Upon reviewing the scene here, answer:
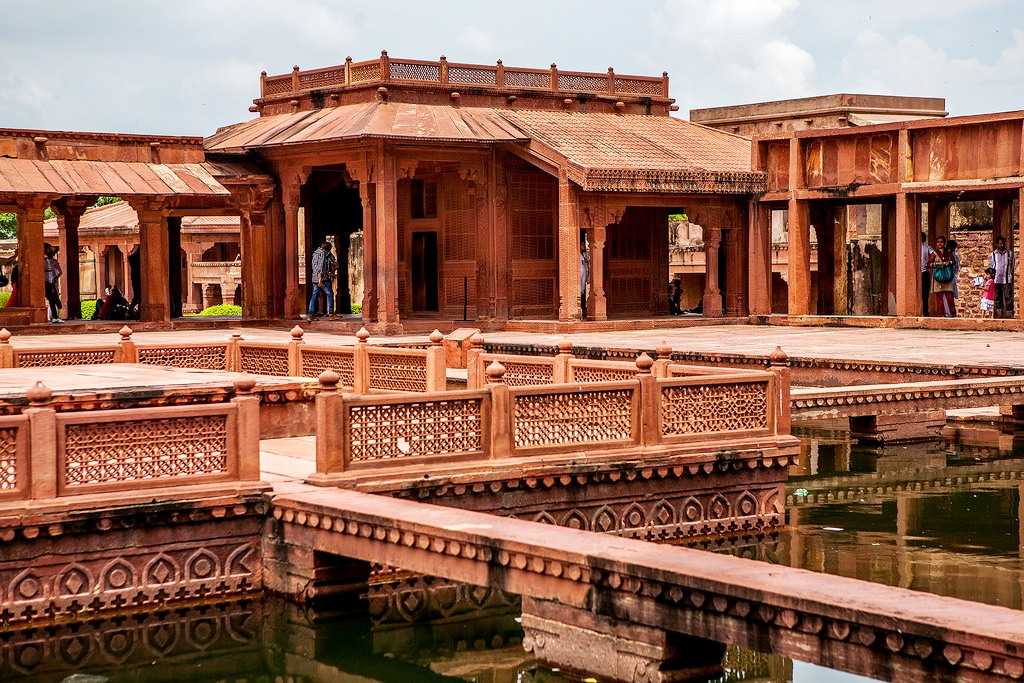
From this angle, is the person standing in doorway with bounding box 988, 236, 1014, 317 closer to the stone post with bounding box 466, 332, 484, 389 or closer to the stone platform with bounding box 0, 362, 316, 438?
the stone post with bounding box 466, 332, 484, 389

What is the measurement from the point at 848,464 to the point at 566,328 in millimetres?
10921

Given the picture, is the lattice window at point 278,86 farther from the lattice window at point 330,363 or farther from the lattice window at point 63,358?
the lattice window at point 330,363

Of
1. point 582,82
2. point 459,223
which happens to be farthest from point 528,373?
point 582,82

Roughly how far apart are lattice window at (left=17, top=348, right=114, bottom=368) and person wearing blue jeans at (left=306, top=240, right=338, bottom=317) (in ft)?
42.3

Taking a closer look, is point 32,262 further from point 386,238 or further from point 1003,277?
point 1003,277

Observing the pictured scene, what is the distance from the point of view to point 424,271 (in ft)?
110

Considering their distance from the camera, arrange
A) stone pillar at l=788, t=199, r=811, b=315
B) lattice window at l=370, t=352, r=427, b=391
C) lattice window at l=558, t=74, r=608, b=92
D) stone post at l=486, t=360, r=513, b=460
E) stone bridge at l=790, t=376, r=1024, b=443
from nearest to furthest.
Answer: stone post at l=486, t=360, r=513, b=460
lattice window at l=370, t=352, r=427, b=391
stone bridge at l=790, t=376, r=1024, b=443
stone pillar at l=788, t=199, r=811, b=315
lattice window at l=558, t=74, r=608, b=92

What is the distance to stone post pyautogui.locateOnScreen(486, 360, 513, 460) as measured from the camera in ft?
41.8

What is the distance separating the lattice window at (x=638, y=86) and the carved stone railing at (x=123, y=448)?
24.1m

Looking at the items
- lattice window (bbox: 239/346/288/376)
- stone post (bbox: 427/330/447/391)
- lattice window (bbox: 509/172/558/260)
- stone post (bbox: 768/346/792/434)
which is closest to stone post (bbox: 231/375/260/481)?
stone post (bbox: 768/346/792/434)

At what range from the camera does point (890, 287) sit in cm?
3183

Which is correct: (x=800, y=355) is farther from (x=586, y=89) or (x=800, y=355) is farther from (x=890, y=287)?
(x=586, y=89)

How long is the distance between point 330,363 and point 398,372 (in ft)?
4.61

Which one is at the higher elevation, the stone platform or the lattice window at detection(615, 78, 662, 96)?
the lattice window at detection(615, 78, 662, 96)
